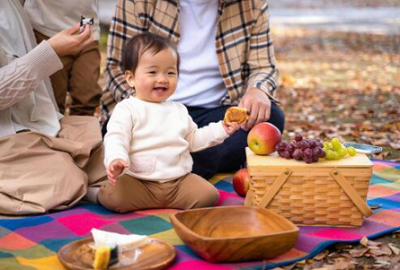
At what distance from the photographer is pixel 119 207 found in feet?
11.2

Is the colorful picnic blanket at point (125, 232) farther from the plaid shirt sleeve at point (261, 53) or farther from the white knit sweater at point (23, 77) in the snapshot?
the plaid shirt sleeve at point (261, 53)

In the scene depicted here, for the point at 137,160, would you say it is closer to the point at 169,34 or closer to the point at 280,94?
the point at 169,34

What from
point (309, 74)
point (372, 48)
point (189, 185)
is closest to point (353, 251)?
point (189, 185)

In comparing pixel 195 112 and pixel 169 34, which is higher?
pixel 169 34

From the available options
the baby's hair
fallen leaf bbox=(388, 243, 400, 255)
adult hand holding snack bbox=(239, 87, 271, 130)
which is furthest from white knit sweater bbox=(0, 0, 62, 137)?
fallen leaf bbox=(388, 243, 400, 255)

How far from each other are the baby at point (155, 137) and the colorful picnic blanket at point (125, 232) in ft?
Answer: 0.35

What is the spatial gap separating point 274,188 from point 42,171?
124 centimetres

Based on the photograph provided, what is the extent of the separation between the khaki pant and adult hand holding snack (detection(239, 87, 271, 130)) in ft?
4.53

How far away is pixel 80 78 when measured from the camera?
4.75 metres

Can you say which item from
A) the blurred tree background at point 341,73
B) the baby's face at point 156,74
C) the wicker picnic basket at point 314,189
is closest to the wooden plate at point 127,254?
the wicker picnic basket at point 314,189

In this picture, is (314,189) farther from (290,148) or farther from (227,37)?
(227,37)

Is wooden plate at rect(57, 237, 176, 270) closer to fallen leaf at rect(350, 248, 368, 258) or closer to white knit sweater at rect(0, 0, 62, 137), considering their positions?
fallen leaf at rect(350, 248, 368, 258)

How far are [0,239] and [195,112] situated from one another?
1.67 m

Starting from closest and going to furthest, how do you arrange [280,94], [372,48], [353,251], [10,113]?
[353,251] < [10,113] < [280,94] < [372,48]
